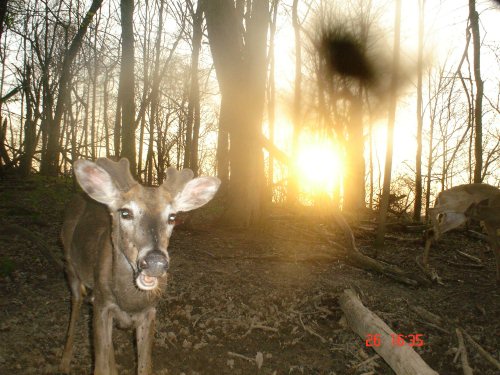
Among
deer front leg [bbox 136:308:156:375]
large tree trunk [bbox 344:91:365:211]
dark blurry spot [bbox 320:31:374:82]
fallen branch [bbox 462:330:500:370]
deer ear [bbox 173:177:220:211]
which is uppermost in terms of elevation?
dark blurry spot [bbox 320:31:374:82]

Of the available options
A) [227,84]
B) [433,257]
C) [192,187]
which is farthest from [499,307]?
[227,84]

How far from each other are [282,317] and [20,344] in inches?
134

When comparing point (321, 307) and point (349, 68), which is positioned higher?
point (349, 68)

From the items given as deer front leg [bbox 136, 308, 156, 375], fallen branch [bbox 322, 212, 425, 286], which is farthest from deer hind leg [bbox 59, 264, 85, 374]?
fallen branch [bbox 322, 212, 425, 286]

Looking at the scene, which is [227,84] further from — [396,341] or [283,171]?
[283,171]

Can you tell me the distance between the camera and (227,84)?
10555 millimetres

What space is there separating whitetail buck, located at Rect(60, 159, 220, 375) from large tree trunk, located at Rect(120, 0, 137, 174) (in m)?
8.93

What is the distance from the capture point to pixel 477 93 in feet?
47.7

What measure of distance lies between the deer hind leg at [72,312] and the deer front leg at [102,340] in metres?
0.90

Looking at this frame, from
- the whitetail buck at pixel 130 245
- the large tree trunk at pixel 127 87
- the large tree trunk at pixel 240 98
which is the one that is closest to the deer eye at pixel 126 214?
the whitetail buck at pixel 130 245

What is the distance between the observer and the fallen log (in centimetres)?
412

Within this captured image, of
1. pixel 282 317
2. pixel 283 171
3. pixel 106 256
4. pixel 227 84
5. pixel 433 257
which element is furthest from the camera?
pixel 283 171
